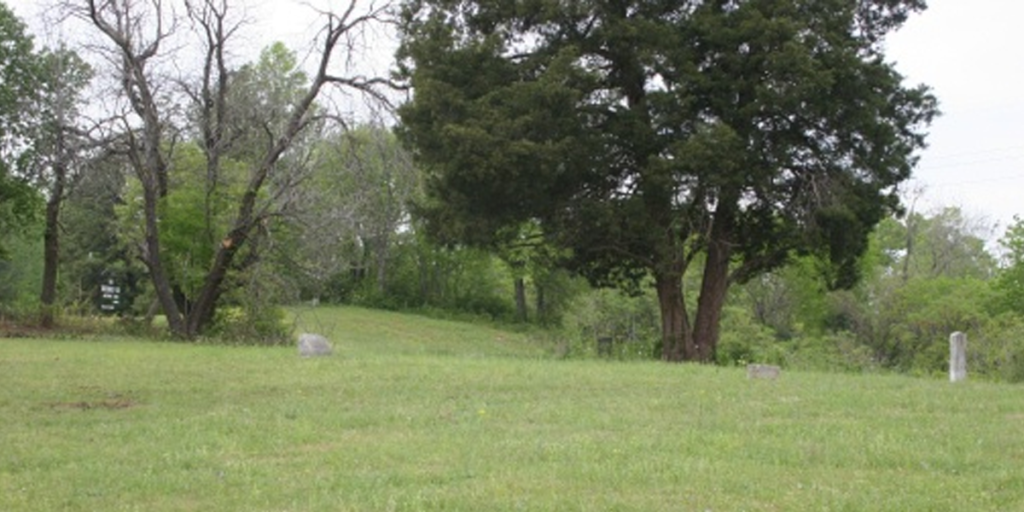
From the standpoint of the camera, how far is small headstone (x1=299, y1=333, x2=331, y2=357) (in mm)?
22188

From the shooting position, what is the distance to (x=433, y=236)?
91.7 ft

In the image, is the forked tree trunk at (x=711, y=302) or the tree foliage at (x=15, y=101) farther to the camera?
the tree foliage at (x=15, y=101)

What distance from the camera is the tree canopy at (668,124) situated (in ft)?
76.6

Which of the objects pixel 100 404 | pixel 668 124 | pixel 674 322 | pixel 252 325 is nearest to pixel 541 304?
pixel 252 325

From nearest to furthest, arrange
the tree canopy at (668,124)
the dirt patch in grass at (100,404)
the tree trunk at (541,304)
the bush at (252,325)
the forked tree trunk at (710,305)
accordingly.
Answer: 1. the dirt patch in grass at (100,404)
2. the tree canopy at (668,124)
3. the forked tree trunk at (710,305)
4. the bush at (252,325)
5. the tree trunk at (541,304)

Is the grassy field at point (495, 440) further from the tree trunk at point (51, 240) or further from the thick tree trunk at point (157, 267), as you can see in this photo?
the tree trunk at point (51, 240)

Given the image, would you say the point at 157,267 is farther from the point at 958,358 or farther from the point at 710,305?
the point at 958,358

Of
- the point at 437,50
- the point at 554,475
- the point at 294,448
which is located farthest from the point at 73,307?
the point at 554,475

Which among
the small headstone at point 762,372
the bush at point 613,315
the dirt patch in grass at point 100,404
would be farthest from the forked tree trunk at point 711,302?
the dirt patch in grass at point 100,404

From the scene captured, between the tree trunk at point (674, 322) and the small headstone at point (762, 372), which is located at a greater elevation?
the tree trunk at point (674, 322)

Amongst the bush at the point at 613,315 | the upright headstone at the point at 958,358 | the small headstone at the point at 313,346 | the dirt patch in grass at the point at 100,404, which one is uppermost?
the bush at the point at 613,315

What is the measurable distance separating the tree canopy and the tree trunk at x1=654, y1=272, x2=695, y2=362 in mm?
51

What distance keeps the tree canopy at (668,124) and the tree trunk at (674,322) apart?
0.05m

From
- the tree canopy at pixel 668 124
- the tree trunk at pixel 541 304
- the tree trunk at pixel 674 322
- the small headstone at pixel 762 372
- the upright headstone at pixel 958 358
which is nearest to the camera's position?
the small headstone at pixel 762 372
